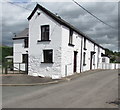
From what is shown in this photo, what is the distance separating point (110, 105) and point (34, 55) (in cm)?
1303

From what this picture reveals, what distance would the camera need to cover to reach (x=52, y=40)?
1908cm

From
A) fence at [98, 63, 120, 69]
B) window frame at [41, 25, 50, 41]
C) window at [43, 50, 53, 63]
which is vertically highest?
window frame at [41, 25, 50, 41]

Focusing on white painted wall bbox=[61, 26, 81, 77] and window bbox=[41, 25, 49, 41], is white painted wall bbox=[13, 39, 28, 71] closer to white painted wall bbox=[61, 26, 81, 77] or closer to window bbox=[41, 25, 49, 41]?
window bbox=[41, 25, 49, 41]

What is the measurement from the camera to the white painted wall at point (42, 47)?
736 inches

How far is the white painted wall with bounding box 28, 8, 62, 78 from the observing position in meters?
18.7

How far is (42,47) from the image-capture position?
64.3 ft

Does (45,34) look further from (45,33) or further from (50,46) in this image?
(50,46)

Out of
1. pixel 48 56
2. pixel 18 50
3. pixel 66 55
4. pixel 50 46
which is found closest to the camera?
pixel 50 46

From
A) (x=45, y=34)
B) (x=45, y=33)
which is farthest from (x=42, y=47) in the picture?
(x=45, y=33)

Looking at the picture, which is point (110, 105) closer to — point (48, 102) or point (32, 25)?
point (48, 102)

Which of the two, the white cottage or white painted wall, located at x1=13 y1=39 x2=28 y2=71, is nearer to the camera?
the white cottage

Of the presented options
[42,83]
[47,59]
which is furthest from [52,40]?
[42,83]

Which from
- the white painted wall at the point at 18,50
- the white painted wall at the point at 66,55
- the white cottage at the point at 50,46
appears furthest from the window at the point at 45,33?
the white painted wall at the point at 18,50

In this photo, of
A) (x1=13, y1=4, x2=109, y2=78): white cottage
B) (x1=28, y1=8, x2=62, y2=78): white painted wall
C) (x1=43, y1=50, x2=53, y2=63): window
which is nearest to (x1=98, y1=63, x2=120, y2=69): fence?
(x1=13, y1=4, x2=109, y2=78): white cottage
